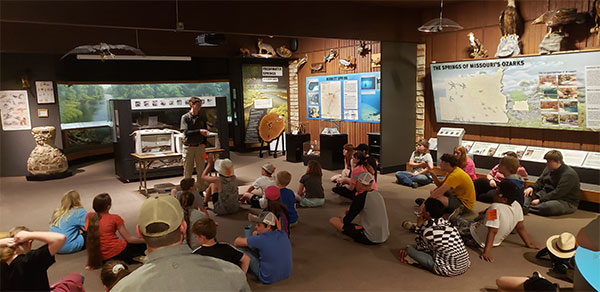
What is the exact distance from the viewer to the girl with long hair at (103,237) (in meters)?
4.07

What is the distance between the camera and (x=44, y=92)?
9820 millimetres

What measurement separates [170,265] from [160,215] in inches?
9.8

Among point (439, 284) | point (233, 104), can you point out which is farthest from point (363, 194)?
point (233, 104)

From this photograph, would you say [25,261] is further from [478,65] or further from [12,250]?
[478,65]

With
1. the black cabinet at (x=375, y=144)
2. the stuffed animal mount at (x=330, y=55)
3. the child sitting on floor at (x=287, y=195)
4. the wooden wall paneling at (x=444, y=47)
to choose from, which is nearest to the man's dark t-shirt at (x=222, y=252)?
the child sitting on floor at (x=287, y=195)

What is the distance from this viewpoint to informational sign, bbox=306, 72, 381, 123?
32.5 ft

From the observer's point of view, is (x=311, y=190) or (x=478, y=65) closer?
(x=311, y=190)

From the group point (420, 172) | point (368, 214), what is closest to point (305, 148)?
point (420, 172)

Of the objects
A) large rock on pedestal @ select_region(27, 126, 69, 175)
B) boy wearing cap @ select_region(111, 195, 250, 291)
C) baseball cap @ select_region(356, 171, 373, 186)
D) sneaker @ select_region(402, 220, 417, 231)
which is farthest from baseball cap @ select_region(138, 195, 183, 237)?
large rock on pedestal @ select_region(27, 126, 69, 175)

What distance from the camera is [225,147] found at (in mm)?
9180

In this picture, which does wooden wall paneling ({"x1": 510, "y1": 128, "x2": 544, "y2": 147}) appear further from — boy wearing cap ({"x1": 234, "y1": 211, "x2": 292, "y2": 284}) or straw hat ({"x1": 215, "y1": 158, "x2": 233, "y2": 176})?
boy wearing cap ({"x1": 234, "y1": 211, "x2": 292, "y2": 284})

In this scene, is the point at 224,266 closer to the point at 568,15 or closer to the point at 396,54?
the point at 568,15

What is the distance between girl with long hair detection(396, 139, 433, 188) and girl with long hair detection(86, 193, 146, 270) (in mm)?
5099

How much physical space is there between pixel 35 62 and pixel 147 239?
10.3 metres
